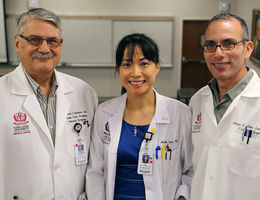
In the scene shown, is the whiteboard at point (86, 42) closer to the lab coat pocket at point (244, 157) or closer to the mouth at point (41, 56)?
the mouth at point (41, 56)

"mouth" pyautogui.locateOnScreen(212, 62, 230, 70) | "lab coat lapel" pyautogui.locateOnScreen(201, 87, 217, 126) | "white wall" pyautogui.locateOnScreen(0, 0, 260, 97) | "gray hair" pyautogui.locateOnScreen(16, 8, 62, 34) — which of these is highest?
"white wall" pyautogui.locateOnScreen(0, 0, 260, 97)

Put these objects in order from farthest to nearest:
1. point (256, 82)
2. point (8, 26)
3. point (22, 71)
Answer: point (8, 26), point (22, 71), point (256, 82)

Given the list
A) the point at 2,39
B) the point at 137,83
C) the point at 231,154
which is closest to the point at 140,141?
the point at 137,83

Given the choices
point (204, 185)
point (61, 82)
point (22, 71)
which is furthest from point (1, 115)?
point (204, 185)

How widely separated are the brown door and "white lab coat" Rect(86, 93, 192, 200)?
18.3 feet

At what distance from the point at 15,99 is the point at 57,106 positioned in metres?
0.23

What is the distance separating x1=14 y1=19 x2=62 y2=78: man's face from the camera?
5.11ft

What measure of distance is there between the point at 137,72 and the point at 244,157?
708mm

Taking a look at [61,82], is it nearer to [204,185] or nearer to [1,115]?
[1,115]

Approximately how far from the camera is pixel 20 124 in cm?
154

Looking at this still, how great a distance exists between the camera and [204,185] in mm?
1509

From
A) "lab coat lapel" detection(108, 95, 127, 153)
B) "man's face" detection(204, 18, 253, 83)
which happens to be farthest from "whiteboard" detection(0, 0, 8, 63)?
"man's face" detection(204, 18, 253, 83)

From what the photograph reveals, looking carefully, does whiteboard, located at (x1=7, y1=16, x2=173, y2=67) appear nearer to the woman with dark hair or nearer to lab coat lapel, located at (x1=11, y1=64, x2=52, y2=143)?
the woman with dark hair

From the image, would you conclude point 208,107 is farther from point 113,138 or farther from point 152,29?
point 152,29
